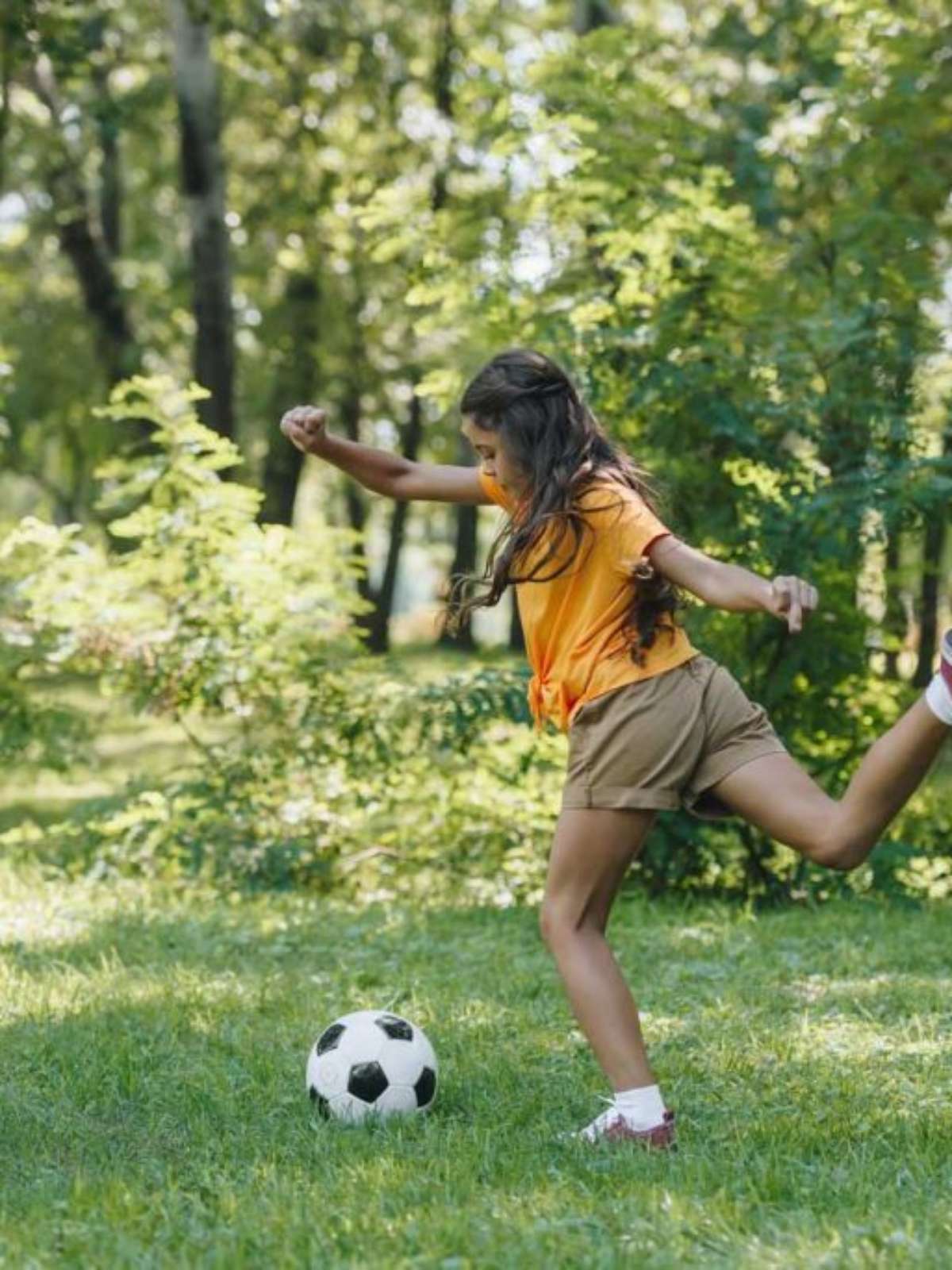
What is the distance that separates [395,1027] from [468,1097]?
288mm

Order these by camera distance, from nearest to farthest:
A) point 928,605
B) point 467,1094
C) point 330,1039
→ point 330,1039
point 467,1094
point 928,605

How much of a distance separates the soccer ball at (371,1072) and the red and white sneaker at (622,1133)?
17.9 inches

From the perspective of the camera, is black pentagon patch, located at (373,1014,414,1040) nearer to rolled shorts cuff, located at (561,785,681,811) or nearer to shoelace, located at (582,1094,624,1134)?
shoelace, located at (582,1094,624,1134)

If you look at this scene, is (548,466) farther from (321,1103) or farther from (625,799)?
(321,1103)

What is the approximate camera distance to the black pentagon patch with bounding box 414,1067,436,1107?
4520 millimetres

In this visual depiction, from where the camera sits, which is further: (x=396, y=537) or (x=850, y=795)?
→ (x=396, y=537)

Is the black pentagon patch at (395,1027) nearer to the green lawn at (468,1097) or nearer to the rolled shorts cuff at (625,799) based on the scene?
the green lawn at (468,1097)

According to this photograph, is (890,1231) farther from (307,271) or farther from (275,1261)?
(307,271)

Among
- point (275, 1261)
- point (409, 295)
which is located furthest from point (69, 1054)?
point (409, 295)

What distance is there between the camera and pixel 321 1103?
453 centimetres

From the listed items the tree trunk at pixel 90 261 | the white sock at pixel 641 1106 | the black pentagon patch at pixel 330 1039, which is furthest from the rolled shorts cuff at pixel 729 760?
the tree trunk at pixel 90 261

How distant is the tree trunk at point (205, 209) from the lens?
43.8 feet

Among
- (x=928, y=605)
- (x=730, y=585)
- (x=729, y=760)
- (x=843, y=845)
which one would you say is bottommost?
(x=928, y=605)

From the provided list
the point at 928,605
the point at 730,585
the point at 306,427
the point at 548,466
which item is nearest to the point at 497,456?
the point at 548,466
